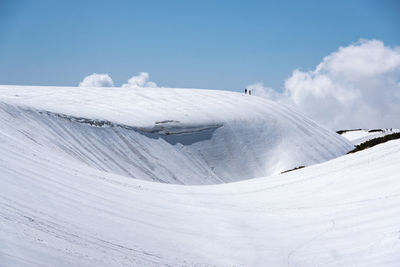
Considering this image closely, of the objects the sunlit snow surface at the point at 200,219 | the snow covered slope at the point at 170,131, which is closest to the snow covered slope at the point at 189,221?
the sunlit snow surface at the point at 200,219

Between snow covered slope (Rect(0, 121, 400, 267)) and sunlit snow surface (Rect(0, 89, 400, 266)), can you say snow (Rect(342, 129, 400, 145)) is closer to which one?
sunlit snow surface (Rect(0, 89, 400, 266))

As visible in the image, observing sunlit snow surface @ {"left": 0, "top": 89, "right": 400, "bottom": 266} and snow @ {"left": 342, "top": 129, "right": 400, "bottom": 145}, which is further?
snow @ {"left": 342, "top": 129, "right": 400, "bottom": 145}

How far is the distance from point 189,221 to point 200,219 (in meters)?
0.55

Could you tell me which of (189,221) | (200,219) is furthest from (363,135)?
(189,221)

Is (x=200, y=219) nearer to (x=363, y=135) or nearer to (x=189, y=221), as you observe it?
(x=189, y=221)

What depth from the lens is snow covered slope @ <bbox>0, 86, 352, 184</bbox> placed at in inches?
1318

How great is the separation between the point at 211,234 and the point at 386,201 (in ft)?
15.1

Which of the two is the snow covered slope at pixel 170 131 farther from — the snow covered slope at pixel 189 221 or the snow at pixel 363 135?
the snow covered slope at pixel 189 221

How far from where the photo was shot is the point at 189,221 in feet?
45.3

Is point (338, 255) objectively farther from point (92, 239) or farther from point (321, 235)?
point (92, 239)

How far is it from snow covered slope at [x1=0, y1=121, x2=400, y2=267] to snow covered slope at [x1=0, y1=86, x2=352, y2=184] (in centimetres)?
1404

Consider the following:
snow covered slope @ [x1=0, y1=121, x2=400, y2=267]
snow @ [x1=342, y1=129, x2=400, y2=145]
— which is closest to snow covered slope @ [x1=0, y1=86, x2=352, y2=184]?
snow @ [x1=342, y1=129, x2=400, y2=145]

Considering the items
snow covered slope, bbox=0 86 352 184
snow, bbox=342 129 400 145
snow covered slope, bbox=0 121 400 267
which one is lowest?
snow covered slope, bbox=0 121 400 267

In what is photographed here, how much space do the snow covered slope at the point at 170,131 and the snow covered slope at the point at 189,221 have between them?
46.1 feet
